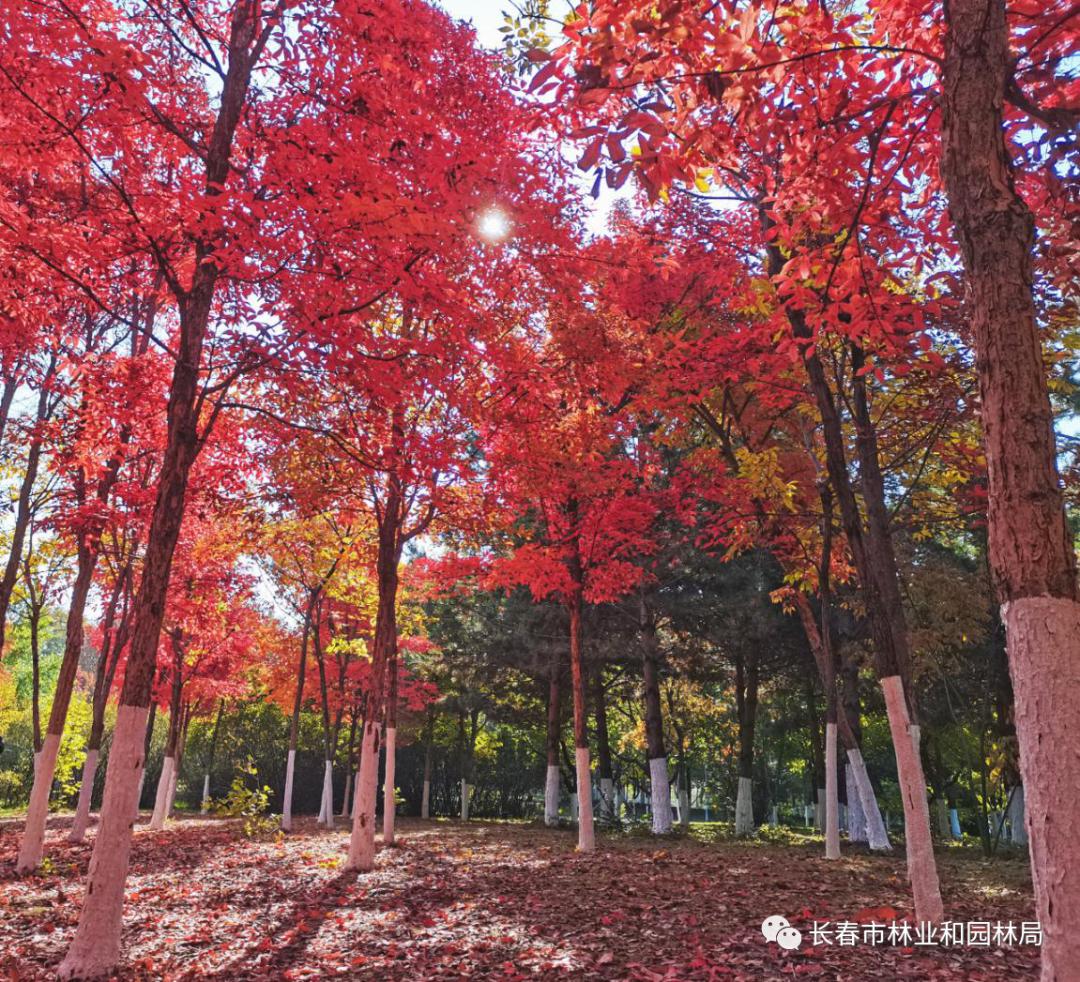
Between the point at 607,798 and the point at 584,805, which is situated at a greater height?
the point at 584,805

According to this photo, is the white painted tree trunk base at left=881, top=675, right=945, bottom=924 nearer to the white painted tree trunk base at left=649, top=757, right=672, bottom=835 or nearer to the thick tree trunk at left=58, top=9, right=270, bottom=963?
the thick tree trunk at left=58, top=9, right=270, bottom=963

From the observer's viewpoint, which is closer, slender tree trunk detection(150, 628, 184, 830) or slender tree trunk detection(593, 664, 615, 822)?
slender tree trunk detection(150, 628, 184, 830)

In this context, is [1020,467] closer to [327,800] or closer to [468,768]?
[327,800]

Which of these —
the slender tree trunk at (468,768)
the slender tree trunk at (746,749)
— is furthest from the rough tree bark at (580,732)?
the slender tree trunk at (468,768)

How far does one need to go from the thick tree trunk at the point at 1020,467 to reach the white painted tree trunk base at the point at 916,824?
3.06 m

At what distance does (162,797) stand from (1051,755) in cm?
1936

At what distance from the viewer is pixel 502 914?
664 cm

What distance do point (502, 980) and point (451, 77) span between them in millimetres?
9127

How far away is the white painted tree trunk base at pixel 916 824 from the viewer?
207 inches

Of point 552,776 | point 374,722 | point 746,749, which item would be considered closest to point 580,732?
point 374,722

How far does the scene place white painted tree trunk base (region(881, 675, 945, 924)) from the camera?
17.3 ft

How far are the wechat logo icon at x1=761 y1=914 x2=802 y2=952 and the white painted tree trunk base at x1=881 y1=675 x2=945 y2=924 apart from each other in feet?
3.08

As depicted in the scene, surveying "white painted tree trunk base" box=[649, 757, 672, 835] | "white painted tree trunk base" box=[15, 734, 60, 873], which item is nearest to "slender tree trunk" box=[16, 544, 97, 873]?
"white painted tree trunk base" box=[15, 734, 60, 873]

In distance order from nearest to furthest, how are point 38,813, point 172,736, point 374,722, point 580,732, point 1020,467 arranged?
point 1020,467
point 38,813
point 374,722
point 580,732
point 172,736
